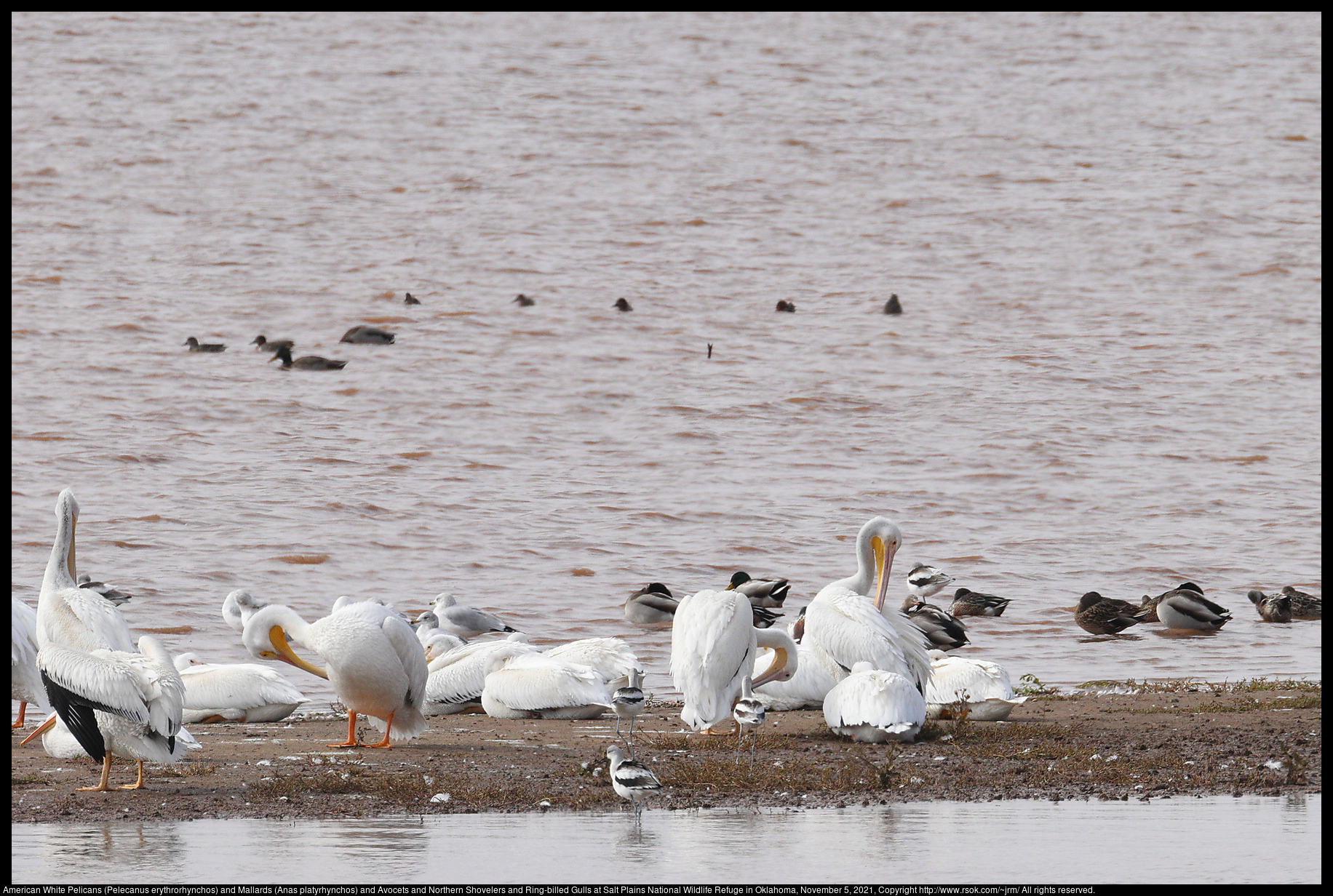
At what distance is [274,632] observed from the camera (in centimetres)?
841

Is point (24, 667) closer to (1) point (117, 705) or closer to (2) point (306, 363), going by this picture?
(1) point (117, 705)

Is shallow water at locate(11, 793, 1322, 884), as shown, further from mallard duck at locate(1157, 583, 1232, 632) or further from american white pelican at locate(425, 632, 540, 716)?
mallard duck at locate(1157, 583, 1232, 632)

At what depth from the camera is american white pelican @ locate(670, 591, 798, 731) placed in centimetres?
823

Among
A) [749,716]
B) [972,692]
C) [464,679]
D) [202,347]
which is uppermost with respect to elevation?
[202,347]

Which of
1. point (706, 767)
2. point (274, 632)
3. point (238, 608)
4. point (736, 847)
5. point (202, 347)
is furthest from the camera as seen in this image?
point (202, 347)

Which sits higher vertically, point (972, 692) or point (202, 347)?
point (202, 347)

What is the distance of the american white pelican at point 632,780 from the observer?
19.8 ft

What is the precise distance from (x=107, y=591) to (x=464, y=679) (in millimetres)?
4191

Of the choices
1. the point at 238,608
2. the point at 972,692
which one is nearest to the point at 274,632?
the point at 238,608

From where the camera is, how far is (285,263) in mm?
35375

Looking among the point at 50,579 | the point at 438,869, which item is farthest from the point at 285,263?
the point at 438,869

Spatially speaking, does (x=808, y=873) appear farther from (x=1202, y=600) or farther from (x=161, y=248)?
(x=161, y=248)

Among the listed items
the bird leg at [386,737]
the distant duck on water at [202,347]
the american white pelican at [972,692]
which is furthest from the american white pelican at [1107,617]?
the distant duck on water at [202,347]
